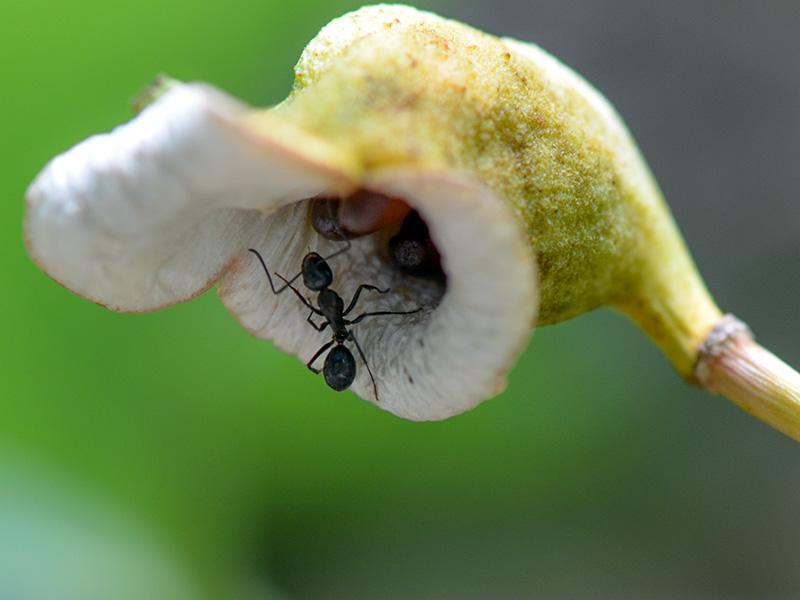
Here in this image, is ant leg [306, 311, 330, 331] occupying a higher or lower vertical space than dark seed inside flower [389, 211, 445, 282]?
lower

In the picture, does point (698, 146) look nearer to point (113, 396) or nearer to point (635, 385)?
point (635, 385)

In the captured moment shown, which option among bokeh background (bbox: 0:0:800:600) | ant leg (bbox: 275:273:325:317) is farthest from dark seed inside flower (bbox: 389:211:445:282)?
bokeh background (bbox: 0:0:800:600)

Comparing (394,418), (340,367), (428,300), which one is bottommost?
(394,418)

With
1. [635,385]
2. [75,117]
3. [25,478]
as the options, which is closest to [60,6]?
[75,117]

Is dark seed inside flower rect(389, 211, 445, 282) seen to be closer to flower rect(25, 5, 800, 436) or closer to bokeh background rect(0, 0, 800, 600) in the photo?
flower rect(25, 5, 800, 436)

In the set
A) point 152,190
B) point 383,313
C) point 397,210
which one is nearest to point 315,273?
point 383,313

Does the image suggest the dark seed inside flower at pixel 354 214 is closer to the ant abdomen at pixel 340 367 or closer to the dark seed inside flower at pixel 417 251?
the dark seed inside flower at pixel 417 251

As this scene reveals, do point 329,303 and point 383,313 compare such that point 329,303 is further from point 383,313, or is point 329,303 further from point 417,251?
point 417,251
